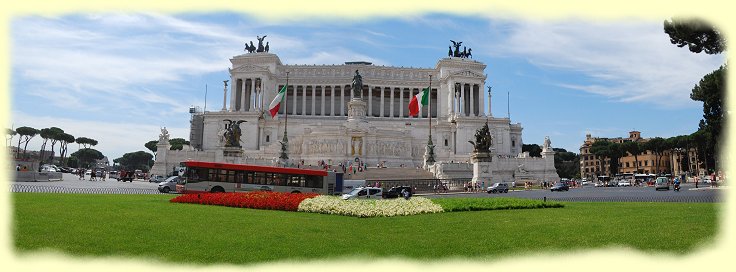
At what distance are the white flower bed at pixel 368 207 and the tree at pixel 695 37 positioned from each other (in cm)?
1166

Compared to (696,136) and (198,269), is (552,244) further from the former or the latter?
(696,136)

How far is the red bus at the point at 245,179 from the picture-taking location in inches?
1447

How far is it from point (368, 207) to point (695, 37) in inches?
567

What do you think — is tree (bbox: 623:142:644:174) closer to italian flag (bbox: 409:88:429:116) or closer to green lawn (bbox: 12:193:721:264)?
italian flag (bbox: 409:88:429:116)

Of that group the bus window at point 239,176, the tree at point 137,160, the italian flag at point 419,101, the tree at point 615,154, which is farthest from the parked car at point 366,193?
the tree at point 137,160

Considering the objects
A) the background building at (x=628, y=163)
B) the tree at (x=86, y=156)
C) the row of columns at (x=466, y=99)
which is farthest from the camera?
the tree at (x=86, y=156)

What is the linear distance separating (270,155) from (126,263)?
235 feet

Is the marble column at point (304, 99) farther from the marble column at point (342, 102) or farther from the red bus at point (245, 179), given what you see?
the red bus at point (245, 179)

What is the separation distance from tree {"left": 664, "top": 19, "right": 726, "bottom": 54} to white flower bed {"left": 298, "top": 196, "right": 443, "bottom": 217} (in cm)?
1166

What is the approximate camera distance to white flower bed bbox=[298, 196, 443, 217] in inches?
835

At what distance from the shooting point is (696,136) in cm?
8506

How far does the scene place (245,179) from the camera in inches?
1483

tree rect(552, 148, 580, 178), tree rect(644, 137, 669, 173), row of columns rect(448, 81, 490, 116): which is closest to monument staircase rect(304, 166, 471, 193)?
row of columns rect(448, 81, 490, 116)

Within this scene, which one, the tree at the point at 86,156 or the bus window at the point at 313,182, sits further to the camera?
the tree at the point at 86,156
